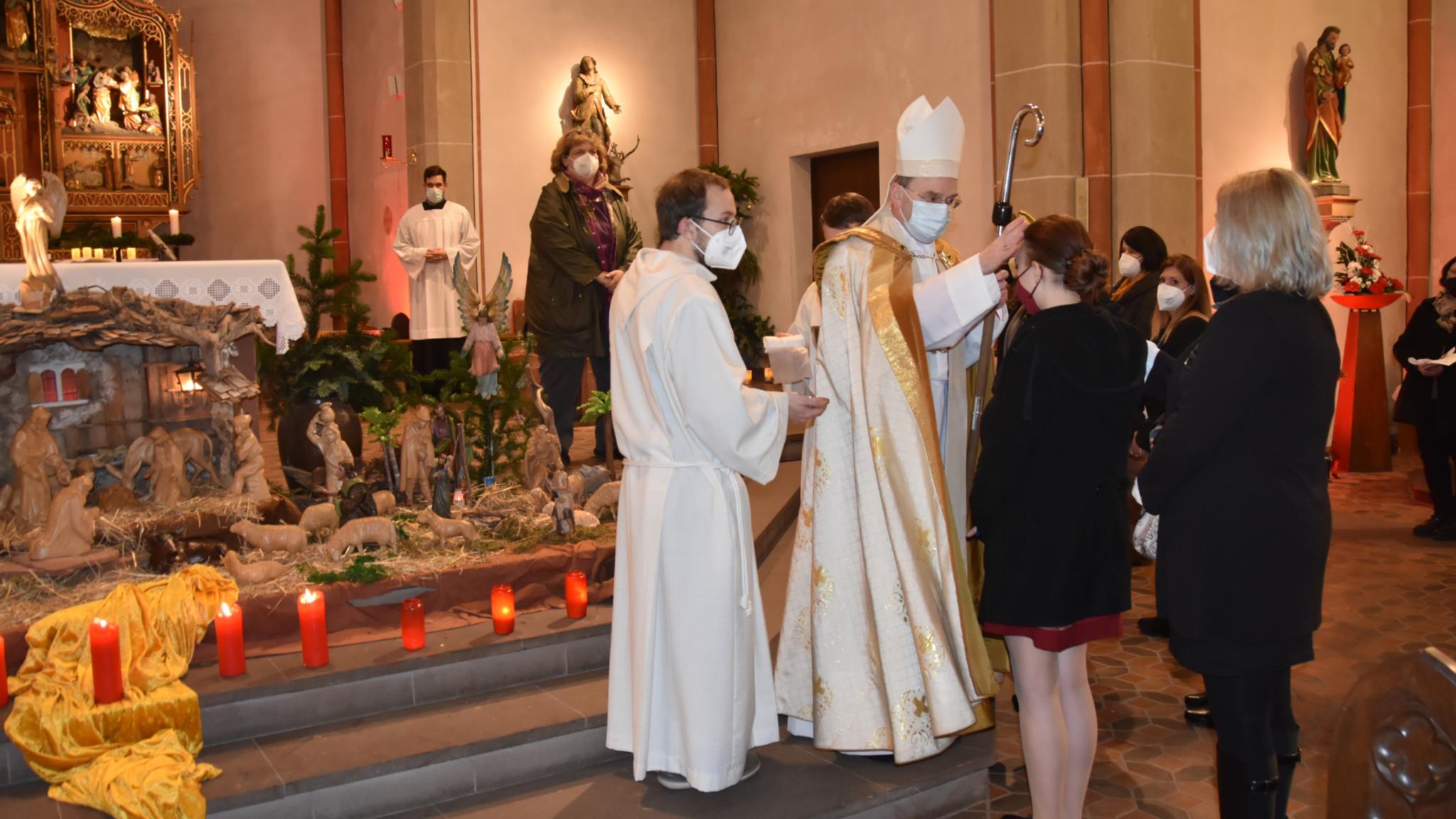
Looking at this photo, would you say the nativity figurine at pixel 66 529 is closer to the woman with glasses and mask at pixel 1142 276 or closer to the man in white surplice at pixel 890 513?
the man in white surplice at pixel 890 513

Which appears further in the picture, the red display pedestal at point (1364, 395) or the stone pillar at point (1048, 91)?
the red display pedestal at point (1364, 395)

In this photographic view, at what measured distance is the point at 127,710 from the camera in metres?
3.44

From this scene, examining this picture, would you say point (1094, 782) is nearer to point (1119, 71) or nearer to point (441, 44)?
point (1119, 71)

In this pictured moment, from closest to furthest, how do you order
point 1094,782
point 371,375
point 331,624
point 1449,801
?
point 1449,801
point 1094,782
point 331,624
point 371,375

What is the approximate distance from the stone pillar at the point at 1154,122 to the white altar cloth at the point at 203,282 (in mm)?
5535

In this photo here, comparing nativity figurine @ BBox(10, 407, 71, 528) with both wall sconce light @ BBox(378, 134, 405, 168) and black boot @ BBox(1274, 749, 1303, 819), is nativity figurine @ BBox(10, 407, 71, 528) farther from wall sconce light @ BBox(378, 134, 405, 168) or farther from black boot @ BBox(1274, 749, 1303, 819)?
wall sconce light @ BBox(378, 134, 405, 168)

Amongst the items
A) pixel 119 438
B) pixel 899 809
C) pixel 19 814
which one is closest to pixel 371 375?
pixel 119 438

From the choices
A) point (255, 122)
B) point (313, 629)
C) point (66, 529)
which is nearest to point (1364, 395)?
point (313, 629)

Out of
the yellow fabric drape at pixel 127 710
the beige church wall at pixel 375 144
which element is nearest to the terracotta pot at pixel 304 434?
the yellow fabric drape at pixel 127 710

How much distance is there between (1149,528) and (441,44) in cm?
827

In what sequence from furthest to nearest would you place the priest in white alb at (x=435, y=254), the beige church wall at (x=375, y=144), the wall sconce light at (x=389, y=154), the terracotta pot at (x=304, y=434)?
1. the beige church wall at (x=375, y=144)
2. the wall sconce light at (x=389, y=154)
3. the priest in white alb at (x=435, y=254)
4. the terracotta pot at (x=304, y=434)

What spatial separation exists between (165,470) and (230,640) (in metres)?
1.92

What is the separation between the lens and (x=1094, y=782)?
3744mm

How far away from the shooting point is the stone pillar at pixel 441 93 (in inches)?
399
